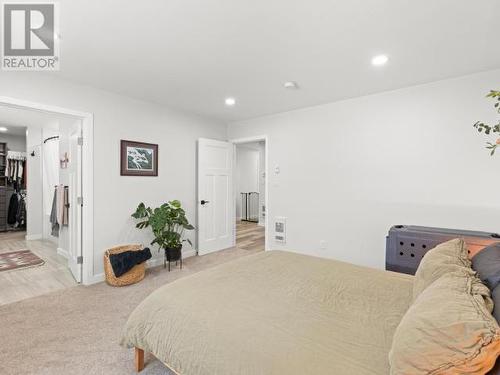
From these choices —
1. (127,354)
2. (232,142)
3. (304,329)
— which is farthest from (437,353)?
(232,142)

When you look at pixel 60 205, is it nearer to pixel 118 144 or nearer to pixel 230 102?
pixel 118 144

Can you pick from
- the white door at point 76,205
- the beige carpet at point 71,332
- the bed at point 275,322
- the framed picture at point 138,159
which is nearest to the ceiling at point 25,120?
the white door at point 76,205

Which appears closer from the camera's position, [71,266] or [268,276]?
[268,276]

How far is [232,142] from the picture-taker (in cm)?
489

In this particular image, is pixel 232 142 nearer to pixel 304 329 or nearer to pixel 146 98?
pixel 146 98

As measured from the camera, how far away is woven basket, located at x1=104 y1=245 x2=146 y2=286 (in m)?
3.01

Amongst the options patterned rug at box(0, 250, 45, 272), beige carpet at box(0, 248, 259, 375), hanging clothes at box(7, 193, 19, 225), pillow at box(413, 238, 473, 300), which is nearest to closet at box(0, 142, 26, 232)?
hanging clothes at box(7, 193, 19, 225)

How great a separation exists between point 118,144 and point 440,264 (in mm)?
3590

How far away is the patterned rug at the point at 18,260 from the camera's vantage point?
372cm

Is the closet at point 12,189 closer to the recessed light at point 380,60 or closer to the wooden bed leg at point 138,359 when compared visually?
the wooden bed leg at point 138,359

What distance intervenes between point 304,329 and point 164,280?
254 cm

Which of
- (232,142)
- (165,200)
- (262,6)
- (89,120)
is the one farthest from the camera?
(232,142)

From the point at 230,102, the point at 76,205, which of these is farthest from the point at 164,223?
the point at 230,102

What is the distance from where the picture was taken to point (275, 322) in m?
1.23
